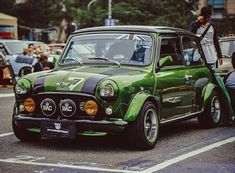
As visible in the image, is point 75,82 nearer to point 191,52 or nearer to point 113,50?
point 113,50

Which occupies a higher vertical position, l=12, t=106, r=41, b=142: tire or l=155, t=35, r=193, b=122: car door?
l=155, t=35, r=193, b=122: car door

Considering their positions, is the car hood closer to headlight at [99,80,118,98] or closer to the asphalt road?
headlight at [99,80,118,98]

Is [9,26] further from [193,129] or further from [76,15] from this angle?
[193,129]

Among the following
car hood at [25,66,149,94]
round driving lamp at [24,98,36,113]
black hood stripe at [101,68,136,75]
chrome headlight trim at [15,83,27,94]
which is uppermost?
black hood stripe at [101,68,136,75]

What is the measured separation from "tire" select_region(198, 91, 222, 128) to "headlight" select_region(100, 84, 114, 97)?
2758mm

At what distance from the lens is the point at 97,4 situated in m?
68.7

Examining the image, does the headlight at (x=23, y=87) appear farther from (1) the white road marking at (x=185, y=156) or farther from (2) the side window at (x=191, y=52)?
(2) the side window at (x=191, y=52)

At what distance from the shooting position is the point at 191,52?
1069cm

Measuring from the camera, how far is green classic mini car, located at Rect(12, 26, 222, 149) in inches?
327

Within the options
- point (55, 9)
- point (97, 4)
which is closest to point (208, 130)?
point (55, 9)

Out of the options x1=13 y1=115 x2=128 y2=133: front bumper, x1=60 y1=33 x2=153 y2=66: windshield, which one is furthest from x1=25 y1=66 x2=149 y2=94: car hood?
x1=13 y1=115 x2=128 y2=133: front bumper

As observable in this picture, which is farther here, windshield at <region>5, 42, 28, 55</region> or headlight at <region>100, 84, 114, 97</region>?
windshield at <region>5, 42, 28, 55</region>

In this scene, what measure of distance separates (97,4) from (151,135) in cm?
6062

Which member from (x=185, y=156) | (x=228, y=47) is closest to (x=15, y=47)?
(x=228, y=47)
